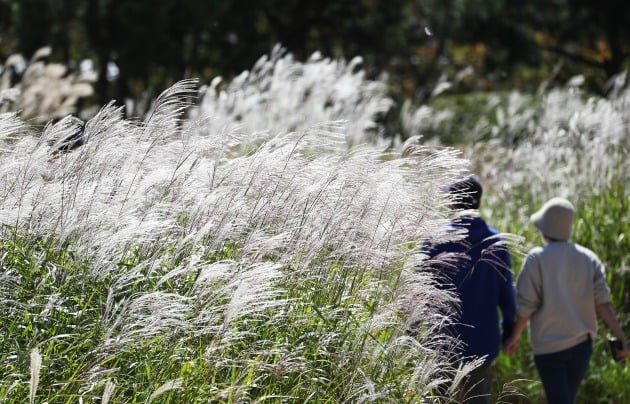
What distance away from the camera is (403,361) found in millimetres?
4090

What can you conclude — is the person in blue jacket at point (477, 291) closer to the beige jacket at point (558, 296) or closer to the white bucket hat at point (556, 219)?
the beige jacket at point (558, 296)

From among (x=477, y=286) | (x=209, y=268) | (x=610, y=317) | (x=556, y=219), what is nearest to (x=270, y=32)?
(x=556, y=219)

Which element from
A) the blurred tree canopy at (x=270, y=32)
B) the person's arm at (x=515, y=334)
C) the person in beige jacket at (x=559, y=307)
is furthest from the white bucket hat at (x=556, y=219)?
the blurred tree canopy at (x=270, y=32)

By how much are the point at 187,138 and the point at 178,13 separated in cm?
1263

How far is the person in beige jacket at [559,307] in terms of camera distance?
5.66 m

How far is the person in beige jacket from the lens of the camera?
566 cm

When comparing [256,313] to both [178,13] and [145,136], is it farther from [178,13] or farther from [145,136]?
[178,13]

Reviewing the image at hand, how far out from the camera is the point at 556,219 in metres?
5.73

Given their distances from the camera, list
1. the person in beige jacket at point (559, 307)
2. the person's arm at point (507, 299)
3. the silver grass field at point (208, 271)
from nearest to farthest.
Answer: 1. the silver grass field at point (208, 271)
2. the person's arm at point (507, 299)
3. the person in beige jacket at point (559, 307)

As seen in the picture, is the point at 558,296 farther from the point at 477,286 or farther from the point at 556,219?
the point at 477,286

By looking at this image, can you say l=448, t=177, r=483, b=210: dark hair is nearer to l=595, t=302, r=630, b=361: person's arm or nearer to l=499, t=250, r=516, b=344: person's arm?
l=499, t=250, r=516, b=344: person's arm

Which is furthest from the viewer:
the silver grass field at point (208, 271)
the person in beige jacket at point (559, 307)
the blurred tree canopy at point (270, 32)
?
the blurred tree canopy at point (270, 32)

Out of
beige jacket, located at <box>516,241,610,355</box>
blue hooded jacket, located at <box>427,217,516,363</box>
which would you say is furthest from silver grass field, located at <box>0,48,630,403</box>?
beige jacket, located at <box>516,241,610,355</box>

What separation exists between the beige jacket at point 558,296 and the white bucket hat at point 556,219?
0.07 m
